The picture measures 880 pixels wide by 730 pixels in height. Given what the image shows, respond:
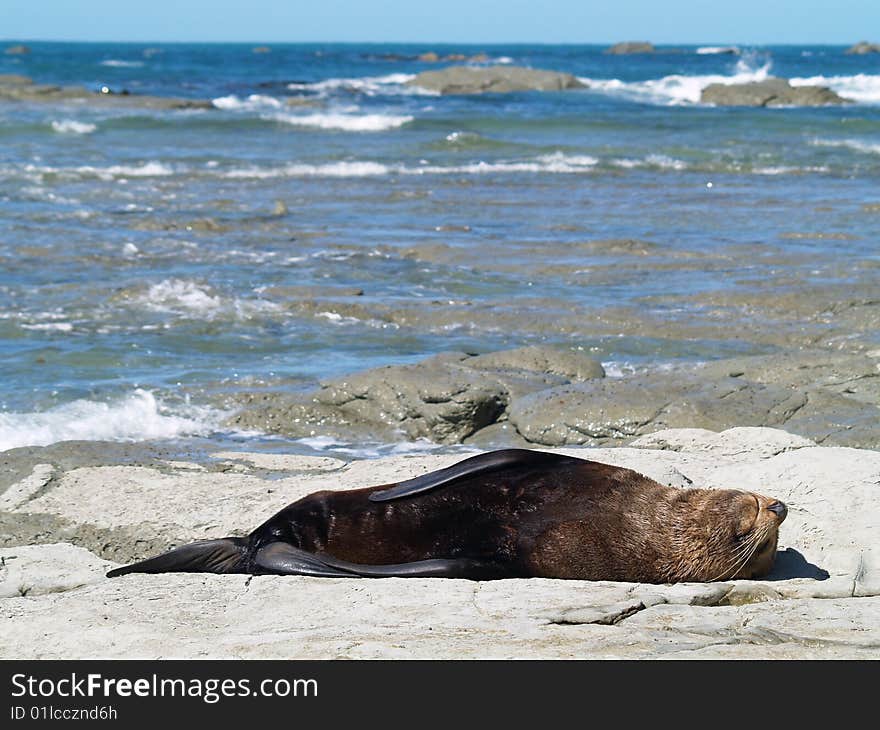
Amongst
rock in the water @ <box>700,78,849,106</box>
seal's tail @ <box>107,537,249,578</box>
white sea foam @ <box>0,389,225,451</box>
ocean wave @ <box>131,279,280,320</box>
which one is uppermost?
rock in the water @ <box>700,78,849,106</box>

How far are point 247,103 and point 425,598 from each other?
139ft

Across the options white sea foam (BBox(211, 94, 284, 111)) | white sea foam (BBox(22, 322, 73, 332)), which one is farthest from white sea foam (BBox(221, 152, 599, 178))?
white sea foam (BBox(211, 94, 284, 111))

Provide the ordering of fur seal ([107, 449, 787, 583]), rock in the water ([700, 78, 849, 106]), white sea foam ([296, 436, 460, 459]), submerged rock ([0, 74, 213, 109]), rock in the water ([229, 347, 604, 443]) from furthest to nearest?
rock in the water ([700, 78, 849, 106]) → submerged rock ([0, 74, 213, 109]) → rock in the water ([229, 347, 604, 443]) → white sea foam ([296, 436, 460, 459]) → fur seal ([107, 449, 787, 583])

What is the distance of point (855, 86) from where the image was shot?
189 feet

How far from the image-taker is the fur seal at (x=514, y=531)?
5.04 metres

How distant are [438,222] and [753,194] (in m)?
6.07

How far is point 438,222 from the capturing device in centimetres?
1772

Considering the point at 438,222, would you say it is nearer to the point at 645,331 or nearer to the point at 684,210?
the point at 684,210

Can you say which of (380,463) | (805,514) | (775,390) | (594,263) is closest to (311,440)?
(380,463)

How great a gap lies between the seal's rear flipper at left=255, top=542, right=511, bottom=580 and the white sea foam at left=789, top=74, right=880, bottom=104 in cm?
4632

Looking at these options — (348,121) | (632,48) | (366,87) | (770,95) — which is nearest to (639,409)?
(348,121)

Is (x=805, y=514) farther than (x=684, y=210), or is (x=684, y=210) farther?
(x=684, y=210)

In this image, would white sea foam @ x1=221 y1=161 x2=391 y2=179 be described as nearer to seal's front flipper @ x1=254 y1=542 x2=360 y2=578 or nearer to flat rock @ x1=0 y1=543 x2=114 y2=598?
flat rock @ x1=0 y1=543 x2=114 y2=598

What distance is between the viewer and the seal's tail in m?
5.18
